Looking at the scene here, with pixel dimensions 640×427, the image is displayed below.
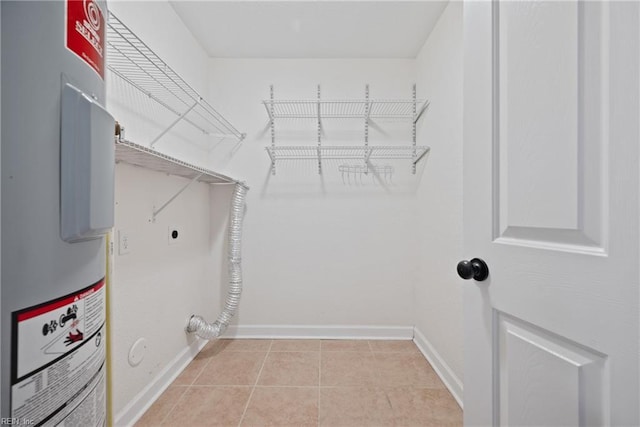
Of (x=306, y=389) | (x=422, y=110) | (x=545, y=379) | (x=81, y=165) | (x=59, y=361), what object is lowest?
(x=306, y=389)

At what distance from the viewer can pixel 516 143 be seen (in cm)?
66

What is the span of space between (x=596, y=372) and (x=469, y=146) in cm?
62

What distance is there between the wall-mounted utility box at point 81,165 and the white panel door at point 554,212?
941 millimetres

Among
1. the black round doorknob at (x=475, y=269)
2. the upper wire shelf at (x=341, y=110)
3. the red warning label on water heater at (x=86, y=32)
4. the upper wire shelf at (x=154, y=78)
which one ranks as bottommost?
the black round doorknob at (x=475, y=269)

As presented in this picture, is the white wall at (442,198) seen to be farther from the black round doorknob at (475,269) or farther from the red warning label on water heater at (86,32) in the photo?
the red warning label on water heater at (86,32)

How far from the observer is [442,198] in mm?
1755

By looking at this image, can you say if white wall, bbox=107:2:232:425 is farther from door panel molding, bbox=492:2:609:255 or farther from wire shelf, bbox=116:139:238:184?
door panel molding, bbox=492:2:609:255

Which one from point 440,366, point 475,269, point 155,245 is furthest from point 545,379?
point 155,245

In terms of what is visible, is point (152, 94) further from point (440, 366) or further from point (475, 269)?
point (440, 366)

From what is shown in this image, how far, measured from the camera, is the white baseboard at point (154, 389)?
4.31 feet

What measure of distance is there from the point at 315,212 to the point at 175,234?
1.09 m

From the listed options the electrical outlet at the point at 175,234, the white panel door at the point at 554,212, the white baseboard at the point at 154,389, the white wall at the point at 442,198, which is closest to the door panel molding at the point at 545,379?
the white panel door at the point at 554,212

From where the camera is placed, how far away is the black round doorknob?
2.46 ft

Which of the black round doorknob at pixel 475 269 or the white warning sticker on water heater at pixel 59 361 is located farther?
the black round doorknob at pixel 475 269
